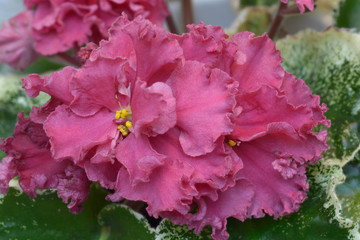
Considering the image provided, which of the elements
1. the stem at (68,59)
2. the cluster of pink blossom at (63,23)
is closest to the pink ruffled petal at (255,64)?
the cluster of pink blossom at (63,23)

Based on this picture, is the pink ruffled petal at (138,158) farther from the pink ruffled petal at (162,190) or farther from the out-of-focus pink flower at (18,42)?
the out-of-focus pink flower at (18,42)

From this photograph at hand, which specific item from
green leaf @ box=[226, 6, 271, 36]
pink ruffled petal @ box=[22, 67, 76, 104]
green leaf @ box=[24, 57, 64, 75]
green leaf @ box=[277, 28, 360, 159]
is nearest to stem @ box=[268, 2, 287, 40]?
green leaf @ box=[277, 28, 360, 159]

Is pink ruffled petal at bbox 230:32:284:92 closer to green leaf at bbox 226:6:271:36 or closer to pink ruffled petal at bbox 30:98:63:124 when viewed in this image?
pink ruffled petal at bbox 30:98:63:124

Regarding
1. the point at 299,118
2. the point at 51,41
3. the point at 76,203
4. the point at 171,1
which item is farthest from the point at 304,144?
the point at 171,1

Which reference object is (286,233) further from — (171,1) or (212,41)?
(171,1)

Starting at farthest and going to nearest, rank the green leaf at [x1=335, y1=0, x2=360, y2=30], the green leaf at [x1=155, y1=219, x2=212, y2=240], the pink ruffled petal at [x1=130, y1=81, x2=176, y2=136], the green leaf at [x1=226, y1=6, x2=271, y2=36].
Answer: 1. the green leaf at [x1=226, y1=6, x2=271, y2=36]
2. the green leaf at [x1=335, y1=0, x2=360, y2=30]
3. the green leaf at [x1=155, y1=219, x2=212, y2=240]
4. the pink ruffled petal at [x1=130, y1=81, x2=176, y2=136]

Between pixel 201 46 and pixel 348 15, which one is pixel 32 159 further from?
pixel 348 15
